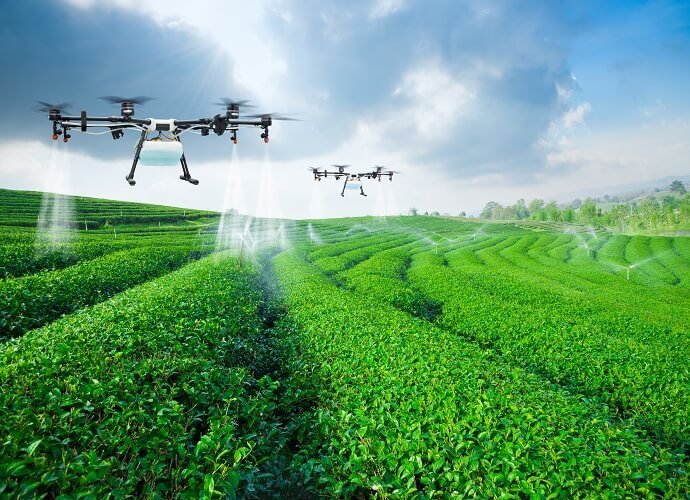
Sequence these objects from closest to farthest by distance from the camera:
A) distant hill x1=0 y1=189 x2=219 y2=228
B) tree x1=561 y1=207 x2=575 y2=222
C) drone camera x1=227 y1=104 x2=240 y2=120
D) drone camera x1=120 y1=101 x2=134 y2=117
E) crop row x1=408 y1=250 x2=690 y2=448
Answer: crop row x1=408 y1=250 x2=690 y2=448
drone camera x1=227 y1=104 x2=240 y2=120
drone camera x1=120 y1=101 x2=134 y2=117
distant hill x1=0 y1=189 x2=219 y2=228
tree x1=561 y1=207 x2=575 y2=222

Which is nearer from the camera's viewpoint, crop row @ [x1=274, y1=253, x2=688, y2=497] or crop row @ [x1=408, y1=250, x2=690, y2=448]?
crop row @ [x1=274, y1=253, x2=688, y2=497]

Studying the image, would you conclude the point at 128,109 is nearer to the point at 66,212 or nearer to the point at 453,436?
the point at 453,436

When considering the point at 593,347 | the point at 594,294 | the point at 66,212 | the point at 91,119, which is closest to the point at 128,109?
the point at 91,119

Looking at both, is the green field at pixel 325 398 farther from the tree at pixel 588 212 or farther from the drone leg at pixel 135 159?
the tree at pixel 588 212

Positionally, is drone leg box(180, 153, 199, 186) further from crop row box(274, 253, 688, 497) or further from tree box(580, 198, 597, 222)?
tree box(580, 198, 597, 222)

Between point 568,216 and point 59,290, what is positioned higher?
point 568,216

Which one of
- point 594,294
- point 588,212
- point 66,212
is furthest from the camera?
point 588,212

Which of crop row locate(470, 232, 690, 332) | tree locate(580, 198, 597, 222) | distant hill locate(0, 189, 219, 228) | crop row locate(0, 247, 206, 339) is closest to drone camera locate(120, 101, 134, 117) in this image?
crop row locate(0, 247, 206, 339)
